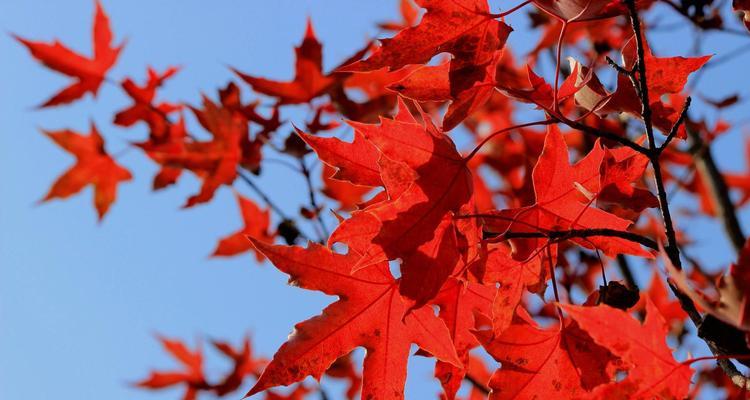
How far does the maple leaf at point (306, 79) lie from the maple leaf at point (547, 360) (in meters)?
1.01

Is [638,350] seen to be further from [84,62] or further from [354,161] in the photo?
[84,62]

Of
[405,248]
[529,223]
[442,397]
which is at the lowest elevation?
[442,397]

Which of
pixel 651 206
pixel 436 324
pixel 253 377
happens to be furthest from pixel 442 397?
pixel 253 377

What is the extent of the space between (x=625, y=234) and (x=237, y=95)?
1242 millimetres

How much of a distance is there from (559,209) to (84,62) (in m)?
1.61

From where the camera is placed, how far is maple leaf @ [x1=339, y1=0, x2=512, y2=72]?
95 cm

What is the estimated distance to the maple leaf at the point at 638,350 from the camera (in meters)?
0.82

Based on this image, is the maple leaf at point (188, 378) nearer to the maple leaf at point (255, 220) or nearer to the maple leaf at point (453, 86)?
the maple leaf at point (255, 220)

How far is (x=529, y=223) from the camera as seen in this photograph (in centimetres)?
112

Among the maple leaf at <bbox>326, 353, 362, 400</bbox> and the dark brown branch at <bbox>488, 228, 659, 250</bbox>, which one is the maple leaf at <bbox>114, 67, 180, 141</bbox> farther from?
the dark brown branch at <bbox>488, 228, 659, 250</bbox>

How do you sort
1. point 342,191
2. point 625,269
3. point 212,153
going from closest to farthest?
point 212,153 → point 342,191 → point 625,269

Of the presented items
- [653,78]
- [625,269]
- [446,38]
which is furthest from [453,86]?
[625,269]

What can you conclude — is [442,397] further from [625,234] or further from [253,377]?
[253,377]

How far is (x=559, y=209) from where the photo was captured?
44.1 inches
